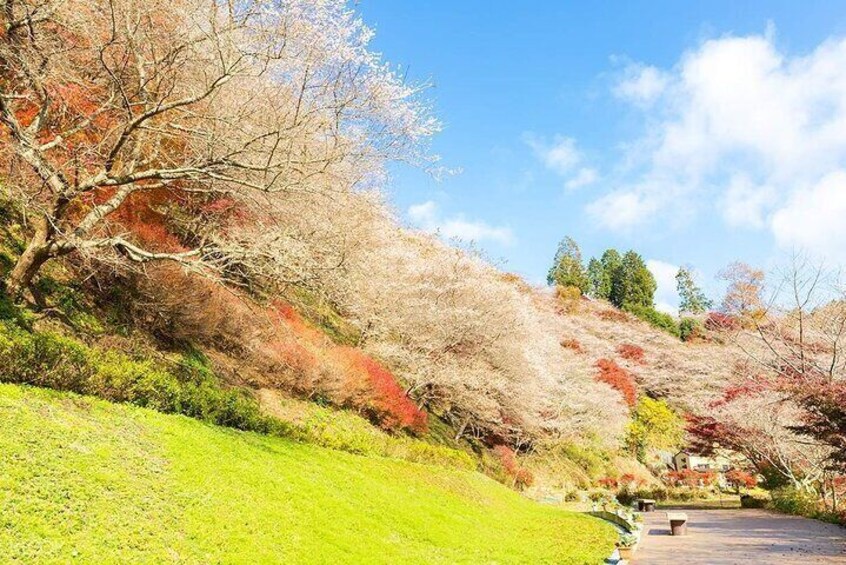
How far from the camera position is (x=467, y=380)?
24125mm

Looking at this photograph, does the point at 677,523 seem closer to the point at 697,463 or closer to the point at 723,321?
the point at 723,321

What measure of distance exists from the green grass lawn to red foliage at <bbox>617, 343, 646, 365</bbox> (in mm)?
48609

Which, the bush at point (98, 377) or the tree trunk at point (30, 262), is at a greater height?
the tree trunk at point (30, 262)

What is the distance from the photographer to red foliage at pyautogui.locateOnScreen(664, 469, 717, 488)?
38.9 metres

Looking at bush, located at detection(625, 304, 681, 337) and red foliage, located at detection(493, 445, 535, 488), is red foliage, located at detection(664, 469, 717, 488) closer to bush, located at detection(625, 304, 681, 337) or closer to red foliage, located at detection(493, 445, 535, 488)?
red foliage, located at detection(493, 445, 535, 488)

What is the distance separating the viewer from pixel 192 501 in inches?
255

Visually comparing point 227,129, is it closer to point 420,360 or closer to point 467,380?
point 420,360

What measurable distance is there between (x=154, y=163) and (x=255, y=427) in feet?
24.2

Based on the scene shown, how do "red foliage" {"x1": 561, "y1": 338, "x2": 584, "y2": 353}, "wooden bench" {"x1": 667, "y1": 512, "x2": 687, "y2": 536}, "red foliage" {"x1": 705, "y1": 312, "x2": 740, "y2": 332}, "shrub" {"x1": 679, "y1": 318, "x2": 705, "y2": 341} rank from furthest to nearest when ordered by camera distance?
"shrub" {"x1": 679, "y1": 318, "x2": 705, "y2": 341} < "red foliage" {"x1": 561, "y1": 338, "x2": 584, "y2": 353} < "red foliage" {"x1": 705, "y1": 312, "x2": 740, "y2": 332} < "wooden bench" {"x1": 667, "y1": 512, "x2": 687, "y2": 536}

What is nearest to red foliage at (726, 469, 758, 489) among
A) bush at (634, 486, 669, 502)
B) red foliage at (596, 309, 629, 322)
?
bush at (634, 486, 669, 502)

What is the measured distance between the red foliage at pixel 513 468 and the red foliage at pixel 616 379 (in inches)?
686

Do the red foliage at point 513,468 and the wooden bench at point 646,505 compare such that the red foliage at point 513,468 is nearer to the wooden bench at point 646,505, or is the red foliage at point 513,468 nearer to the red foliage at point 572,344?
the wooden bench at point 646,505

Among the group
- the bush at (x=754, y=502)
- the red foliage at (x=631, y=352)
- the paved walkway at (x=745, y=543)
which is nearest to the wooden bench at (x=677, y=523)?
the paved walkway at (x=745, y=543)

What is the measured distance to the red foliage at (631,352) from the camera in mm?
56922
